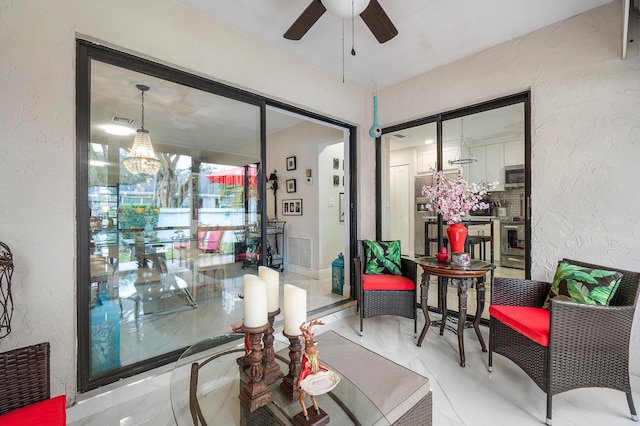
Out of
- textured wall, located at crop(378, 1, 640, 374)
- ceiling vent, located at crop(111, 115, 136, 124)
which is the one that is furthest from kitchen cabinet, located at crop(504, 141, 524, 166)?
ceiling vent, located at crop(111, 115, 136, 124)

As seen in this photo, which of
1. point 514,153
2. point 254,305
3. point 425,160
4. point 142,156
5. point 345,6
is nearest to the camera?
point 254,305

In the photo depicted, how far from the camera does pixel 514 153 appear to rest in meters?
2.64

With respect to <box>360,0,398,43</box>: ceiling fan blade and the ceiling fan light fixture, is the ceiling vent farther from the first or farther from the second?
<box>360,0,398,43</box>: ceiling fan blade

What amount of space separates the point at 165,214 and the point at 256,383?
1536 millimetres

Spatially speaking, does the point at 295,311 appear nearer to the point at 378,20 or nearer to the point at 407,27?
the point at 378,20

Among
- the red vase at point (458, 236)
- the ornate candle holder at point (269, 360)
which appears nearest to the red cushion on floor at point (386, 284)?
the red vase at point (458, 236)

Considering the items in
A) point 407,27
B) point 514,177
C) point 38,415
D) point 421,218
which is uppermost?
point 407,27

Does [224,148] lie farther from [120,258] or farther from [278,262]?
[278,262]

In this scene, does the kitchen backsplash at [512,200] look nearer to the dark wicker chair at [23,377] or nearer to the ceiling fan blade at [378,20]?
the ceiling fan blade at [378,20]

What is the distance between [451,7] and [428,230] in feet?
7.37

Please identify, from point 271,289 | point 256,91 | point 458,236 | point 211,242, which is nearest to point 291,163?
point 256,91

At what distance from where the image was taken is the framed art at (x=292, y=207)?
4.99 meters

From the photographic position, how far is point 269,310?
1.23m

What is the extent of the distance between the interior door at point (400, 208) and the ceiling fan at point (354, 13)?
2.00m
